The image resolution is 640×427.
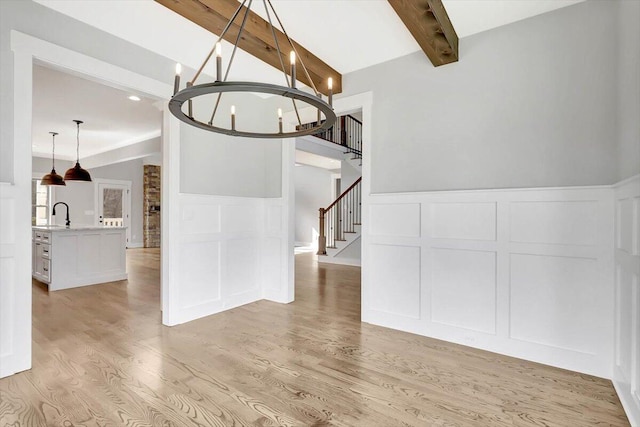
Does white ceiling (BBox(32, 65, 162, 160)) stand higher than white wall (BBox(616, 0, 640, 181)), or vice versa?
white ceiling (BBox(32, 65, 162, 160))

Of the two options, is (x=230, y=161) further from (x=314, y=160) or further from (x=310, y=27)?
(x=314, y=160)

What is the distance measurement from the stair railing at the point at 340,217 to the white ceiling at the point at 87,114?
13.6 ft

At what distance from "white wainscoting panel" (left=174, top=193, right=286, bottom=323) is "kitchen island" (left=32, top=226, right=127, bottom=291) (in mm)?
2744

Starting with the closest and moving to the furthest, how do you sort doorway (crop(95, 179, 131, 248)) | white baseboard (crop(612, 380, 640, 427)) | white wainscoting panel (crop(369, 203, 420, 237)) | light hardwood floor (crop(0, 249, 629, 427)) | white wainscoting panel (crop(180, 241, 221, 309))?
white baseboard (crop(612, 380, 640, 427)), light hardwood floor (crop(0, 249, 629, 427)), white wainscoting panel (crop(369, 203, 420, 237)), white wainscoting panel (crop(180, 241, 221, 309)), doorway (crop(95, 179, 131, 248))

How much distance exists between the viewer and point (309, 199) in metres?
11.5

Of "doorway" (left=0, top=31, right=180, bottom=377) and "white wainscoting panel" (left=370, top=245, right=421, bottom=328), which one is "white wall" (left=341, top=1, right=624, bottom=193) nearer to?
"white wainscoting panel" (left=370, top=245, right=421, bottom=328)

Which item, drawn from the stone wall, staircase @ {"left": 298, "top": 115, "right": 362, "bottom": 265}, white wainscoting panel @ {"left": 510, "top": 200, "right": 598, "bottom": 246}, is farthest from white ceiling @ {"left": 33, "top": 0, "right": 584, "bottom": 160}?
the stone wall

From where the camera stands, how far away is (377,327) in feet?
10.5

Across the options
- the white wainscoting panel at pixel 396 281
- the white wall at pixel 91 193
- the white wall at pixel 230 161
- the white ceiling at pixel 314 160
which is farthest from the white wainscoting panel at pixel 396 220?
the white wall at pixel 91 193

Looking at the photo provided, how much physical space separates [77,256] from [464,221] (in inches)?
210

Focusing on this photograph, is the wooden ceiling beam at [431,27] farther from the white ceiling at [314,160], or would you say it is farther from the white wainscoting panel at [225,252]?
the white ceiling at [314,160]

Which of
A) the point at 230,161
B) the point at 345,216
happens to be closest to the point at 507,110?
the point at 230,161

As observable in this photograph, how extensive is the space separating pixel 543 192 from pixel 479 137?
664mm

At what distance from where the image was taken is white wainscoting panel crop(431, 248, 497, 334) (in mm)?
2693
